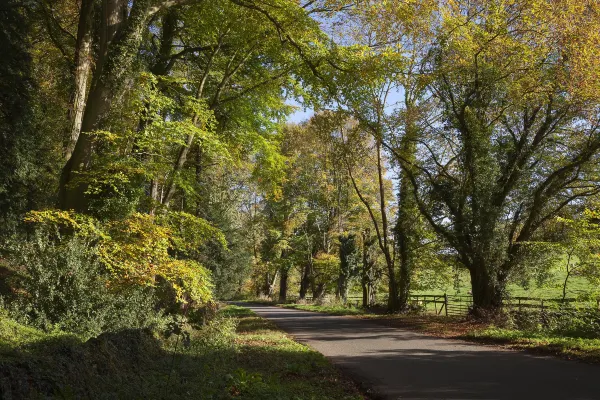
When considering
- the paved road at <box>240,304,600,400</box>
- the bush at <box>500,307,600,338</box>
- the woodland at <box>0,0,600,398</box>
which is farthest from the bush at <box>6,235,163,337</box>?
the bush at <box>500,307,600,338</box>

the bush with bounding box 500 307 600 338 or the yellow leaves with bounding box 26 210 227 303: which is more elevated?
the yellow leaves with bounding box 26 210 227 303

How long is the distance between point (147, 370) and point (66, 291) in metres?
4.66

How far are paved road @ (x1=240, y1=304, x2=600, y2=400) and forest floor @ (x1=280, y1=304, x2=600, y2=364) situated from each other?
0.72 meters

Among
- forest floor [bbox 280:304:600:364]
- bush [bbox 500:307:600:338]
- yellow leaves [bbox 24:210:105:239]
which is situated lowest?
forest floor [bbox 280:304:600:364]

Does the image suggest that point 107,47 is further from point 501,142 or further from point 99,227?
point 501,142

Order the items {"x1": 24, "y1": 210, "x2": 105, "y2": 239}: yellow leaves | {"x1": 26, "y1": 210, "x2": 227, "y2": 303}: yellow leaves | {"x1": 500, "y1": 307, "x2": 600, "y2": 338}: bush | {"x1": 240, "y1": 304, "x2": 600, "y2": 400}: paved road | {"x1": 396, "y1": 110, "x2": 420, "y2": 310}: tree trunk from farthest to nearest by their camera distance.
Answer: {"x1": 396, "y1": 110, "x2": 420, "y2": 310}: tree trunk
{"x1": 500, "y1": 307, "x2": 600, "y2": 338}: bush
{"x1": 26, "y1": 210, "x2": 227, "y2": 303}: yellow leaves
{"x1": 24, "y1": 210, "x2": 105, "y2": 239}: yellow leaves
{"x1": 240, "y1": 304, "x2": 600, "y2": 400}: paved road

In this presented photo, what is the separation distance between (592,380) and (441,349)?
401 cm

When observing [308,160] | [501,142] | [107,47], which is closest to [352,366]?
[107,47]

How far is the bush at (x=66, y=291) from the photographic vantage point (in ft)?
28.6

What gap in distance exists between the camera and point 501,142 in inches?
723

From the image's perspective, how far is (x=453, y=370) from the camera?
817 cm

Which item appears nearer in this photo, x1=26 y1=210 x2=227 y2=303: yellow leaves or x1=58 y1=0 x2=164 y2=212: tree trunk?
x1=26 y1=210 x2=227 y2=303: yellow leaves

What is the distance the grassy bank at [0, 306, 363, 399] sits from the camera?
362 cm

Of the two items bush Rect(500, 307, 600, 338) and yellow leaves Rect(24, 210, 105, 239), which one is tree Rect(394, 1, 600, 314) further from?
yellow leaves Rect(24, 210, 105, 239)
